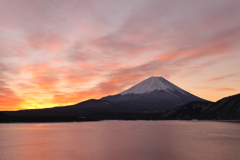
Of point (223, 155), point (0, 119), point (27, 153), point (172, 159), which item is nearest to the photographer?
point (172, 159)

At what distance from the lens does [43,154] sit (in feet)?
138

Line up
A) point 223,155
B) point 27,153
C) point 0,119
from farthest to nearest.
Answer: point 0,119, point 27,153, point 223,155

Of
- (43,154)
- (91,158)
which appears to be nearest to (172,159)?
(91,158)

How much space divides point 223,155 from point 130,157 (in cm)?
1528

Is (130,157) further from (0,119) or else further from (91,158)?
(0,119)

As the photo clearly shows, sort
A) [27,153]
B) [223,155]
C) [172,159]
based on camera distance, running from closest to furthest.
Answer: [172,159]
[223,155]
[27,153]

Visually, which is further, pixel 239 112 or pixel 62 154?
pixel 239 112

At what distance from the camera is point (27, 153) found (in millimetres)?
43281

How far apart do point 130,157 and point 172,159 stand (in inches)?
247

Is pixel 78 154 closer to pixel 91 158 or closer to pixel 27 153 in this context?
pixel 91 158

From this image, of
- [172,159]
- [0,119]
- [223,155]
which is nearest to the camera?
[172,159]

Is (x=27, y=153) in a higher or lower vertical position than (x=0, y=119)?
lower

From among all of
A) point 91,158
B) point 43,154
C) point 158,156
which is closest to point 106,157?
point 91,158

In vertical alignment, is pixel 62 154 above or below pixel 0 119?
below
